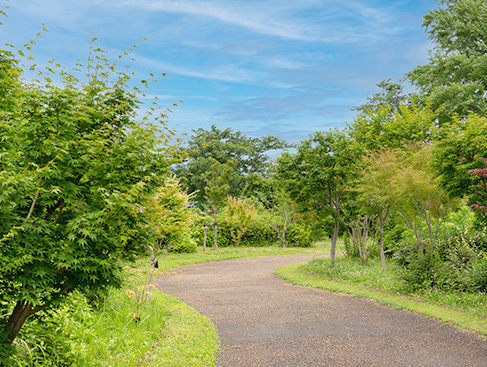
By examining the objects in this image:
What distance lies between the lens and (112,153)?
3.73m

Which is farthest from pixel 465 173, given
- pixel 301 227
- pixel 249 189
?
pixel 249 189

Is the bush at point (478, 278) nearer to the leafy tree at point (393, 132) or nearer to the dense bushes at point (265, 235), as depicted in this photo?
the leafy tree at point (393, 132)

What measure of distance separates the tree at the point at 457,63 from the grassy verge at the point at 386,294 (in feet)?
51.5

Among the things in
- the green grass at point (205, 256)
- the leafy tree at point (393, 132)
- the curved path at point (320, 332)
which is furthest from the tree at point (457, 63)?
the curved path at point (320, 332)

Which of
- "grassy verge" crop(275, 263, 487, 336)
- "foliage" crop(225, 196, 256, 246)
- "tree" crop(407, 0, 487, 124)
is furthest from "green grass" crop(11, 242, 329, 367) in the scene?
"tree" crop(407, 0, 487, 124)

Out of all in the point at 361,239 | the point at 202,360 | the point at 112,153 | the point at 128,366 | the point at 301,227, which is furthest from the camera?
the point at 301,227

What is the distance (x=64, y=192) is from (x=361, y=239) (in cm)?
1350

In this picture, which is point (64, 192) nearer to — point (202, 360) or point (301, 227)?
point (202, 360)

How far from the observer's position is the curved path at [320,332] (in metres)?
5.09

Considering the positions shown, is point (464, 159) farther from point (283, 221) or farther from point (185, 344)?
point (283, 221)

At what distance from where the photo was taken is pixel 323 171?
506 inches

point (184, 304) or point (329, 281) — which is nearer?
point (184, 304)

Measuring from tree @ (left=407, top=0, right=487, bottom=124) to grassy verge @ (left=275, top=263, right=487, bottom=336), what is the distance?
15.7m

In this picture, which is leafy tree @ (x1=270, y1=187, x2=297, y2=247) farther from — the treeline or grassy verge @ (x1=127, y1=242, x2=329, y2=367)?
grassy verge @ (x1=127, y1=242, x2=329, y2=367)
